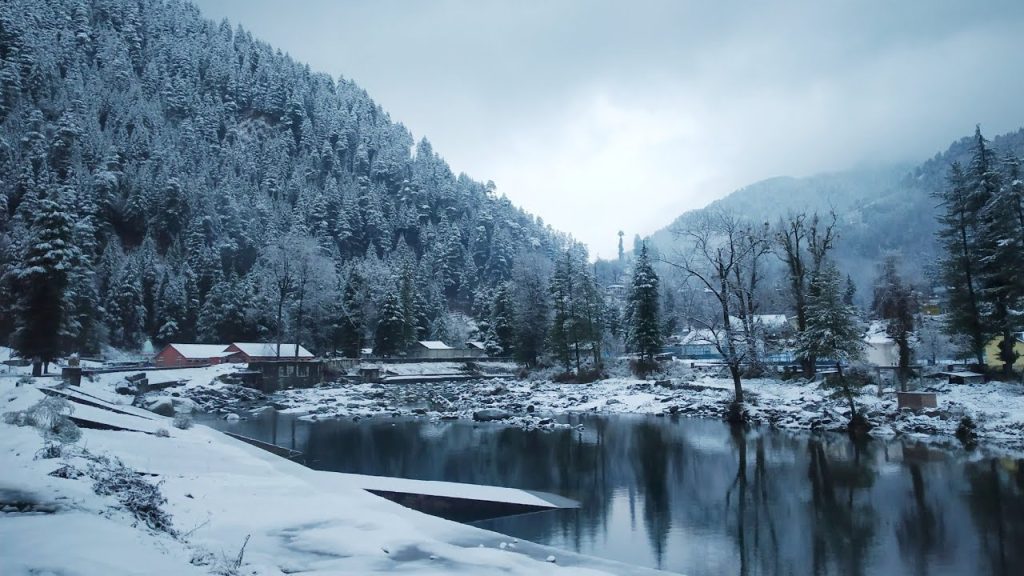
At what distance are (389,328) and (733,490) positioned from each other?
169 ft

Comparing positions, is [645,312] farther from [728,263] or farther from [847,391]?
[847,391]

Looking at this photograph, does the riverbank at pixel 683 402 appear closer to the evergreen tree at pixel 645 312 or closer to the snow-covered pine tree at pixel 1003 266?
the snow-covered pine tree at pixel 1003 266

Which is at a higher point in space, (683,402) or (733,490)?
(683,402)

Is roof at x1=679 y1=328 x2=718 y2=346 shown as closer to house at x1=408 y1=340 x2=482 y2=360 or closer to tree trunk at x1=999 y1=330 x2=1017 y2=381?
tree trunk at x1=999 y1=330 x2=1017 y2=381

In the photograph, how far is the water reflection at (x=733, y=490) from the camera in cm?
1006

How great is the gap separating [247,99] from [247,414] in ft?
433

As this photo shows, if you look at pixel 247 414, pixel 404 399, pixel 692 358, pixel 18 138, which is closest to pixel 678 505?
pixel 247 414

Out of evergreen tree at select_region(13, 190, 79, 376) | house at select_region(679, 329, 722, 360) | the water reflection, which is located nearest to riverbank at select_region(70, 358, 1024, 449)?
the water reflection

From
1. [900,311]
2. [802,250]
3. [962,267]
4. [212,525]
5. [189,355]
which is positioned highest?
[802,250]

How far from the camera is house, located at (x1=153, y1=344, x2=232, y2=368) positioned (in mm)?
52688

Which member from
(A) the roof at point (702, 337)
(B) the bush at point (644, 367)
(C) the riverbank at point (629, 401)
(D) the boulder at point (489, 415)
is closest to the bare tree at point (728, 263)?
(A) the roof at point (702, 337)

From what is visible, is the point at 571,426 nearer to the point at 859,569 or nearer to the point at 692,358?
the point at 859,569

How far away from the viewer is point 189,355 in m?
54.1

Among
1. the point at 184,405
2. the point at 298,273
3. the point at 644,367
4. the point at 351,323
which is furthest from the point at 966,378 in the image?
the point at 351,323
